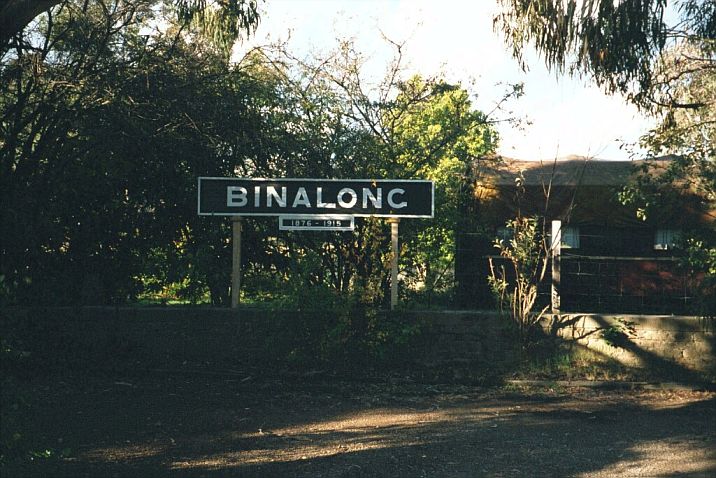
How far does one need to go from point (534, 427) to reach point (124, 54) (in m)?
7.70

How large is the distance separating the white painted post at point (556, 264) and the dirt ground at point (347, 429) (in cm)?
132

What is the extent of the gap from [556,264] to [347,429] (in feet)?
14.7

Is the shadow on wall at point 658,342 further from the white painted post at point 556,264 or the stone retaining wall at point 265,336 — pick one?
the white painted post at point 556,264

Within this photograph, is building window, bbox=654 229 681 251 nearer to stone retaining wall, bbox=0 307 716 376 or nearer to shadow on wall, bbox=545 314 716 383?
shadow on wall, bbox=545 314 716 383

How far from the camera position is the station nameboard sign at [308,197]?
37.3ft

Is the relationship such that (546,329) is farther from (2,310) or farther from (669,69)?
(2,310)

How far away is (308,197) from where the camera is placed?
37.5 feet

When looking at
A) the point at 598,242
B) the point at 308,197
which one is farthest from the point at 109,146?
the point at 598,242

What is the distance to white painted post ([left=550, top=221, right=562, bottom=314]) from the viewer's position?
35.9 feet

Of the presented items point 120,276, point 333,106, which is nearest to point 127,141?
point 120,276

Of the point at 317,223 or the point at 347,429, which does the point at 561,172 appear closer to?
the point at 317,223

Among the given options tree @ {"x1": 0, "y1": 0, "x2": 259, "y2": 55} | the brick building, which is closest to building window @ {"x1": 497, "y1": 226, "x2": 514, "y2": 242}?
the brick building

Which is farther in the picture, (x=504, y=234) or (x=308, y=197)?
(x=504, y=234)

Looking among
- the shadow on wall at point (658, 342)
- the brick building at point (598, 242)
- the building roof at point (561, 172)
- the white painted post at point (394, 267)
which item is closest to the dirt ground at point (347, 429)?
the shadow on wall at point (658, 342)
